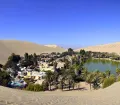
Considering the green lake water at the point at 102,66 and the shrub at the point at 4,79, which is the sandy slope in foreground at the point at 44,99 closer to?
the shrub at the point at 4,79

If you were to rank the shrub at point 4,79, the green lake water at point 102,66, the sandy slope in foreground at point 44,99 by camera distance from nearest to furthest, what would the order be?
the sandy slope in foreground at point 44,99 < the shrub at point 4,79 < the green lake water at point 102,66

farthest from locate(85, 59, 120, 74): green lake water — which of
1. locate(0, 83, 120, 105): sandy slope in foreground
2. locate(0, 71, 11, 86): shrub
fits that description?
locate(0, 83, 120, 105): sandy slope in foreground

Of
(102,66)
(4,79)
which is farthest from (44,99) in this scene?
(102,66)

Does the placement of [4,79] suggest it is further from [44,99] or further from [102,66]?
[102,66]

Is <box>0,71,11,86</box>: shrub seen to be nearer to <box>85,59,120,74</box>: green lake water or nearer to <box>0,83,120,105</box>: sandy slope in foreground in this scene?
<box>0,83,120,105</box>: sandy slope in foreground

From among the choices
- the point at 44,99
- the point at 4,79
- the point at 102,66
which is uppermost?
the point at 44,99

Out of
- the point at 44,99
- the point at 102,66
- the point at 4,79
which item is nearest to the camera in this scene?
the point at 44,99

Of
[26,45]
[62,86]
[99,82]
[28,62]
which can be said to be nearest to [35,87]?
[62,86]

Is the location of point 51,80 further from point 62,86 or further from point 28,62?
point 28,62

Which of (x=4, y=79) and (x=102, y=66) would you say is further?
(x=102, y=66)

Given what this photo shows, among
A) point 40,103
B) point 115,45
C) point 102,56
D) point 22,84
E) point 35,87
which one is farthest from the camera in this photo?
point 115,45

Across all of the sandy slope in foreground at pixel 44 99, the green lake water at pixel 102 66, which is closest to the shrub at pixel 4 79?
the sandy slope in foreground at pixel 44 99
